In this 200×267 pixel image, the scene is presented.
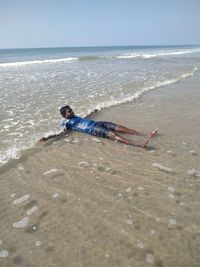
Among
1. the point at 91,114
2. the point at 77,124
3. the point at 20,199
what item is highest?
the point at 77,124

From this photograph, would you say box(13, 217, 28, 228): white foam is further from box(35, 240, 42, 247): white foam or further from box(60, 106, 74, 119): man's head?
box(60, 106, 74, 119): man's head

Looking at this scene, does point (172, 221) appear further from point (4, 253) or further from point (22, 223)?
point (4, 253)

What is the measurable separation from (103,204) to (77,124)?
148 inches

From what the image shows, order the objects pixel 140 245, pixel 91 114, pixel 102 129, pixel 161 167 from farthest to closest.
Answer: pixel 91 114
pixel 102 129
pixel 161 167
pixel 140 245

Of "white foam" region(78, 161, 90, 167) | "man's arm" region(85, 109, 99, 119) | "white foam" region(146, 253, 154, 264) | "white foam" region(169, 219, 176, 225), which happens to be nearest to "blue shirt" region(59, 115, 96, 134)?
"man's arm" region(85, 109, 99, 119)

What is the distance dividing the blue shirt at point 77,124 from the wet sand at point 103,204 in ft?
1.43

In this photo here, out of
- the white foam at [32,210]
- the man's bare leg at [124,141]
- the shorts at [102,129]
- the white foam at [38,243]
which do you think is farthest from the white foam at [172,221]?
the shorts at [102,129]

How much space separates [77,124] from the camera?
7.84 m

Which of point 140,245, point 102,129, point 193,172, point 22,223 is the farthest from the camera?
point 102,129

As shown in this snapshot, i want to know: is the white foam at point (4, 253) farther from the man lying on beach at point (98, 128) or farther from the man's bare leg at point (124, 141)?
the man's bare leg at point (124, 141)

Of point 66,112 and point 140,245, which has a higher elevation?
point 66,112

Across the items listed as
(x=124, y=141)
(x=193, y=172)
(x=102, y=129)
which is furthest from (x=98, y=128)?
(x=193, y=172)

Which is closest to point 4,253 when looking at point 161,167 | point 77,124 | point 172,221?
point 172,221

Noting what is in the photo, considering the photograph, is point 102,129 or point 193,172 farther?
point 102,129
